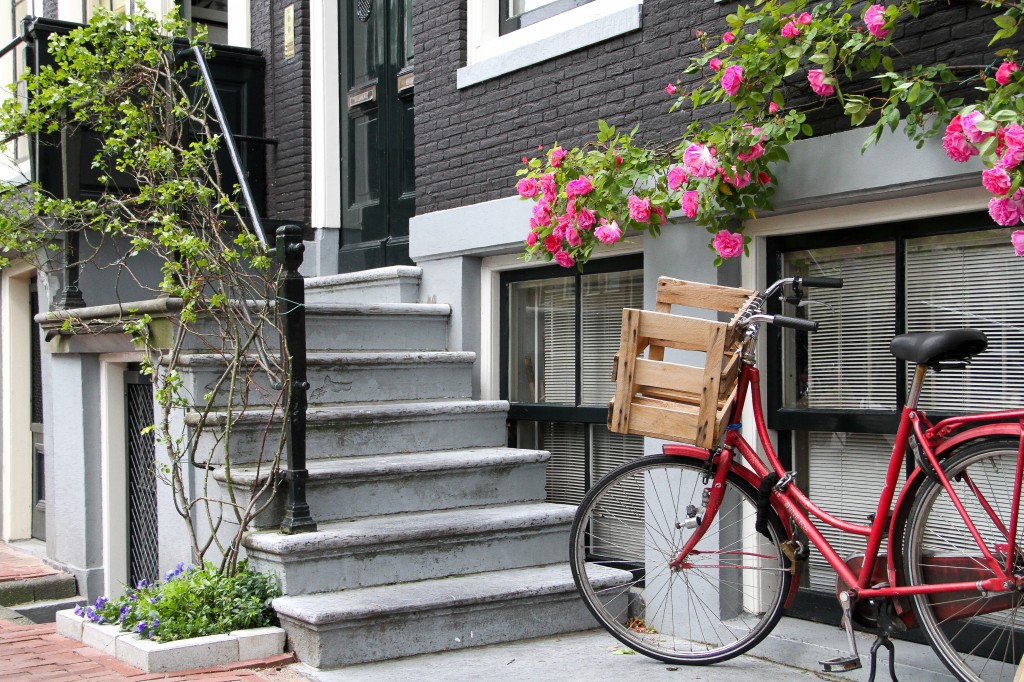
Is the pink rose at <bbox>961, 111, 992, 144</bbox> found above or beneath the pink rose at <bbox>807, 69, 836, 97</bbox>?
beneath

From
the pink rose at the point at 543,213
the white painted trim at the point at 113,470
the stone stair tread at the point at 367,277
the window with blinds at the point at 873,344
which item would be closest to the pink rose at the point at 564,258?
the pink rose at the point at 543,213

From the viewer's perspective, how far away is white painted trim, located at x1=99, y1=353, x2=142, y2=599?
6.54 metres

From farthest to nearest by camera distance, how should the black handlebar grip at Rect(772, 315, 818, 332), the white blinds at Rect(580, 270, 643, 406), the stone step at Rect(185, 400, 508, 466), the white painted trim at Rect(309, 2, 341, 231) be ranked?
the white painted trim at Rect(309, 2, 341, 231) < the white blinds at Rect(580, 270, 643, 406) < the stone step at Rect(185, 400, 508, 466) < the black handlebar grip at Rect(772, 315, 818, 332)

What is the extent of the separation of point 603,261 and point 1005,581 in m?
2.71

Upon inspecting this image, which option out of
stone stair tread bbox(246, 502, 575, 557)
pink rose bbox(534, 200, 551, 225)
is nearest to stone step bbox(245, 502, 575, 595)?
stone stair tread bbox(246, 502, 575, 557)

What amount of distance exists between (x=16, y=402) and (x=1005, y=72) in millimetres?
7581

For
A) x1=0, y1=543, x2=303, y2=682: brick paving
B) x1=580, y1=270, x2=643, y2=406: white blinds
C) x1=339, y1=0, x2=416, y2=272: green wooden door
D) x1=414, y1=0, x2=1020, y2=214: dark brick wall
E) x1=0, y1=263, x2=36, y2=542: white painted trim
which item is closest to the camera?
x1=414, y1=0, x2=1020, y2=214: dark brick wall

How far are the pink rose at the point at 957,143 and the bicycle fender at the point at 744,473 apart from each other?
127 cm

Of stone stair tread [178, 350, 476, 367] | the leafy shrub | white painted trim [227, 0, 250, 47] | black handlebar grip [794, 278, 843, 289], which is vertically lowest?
the leafy shrub

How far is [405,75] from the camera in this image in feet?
24.3

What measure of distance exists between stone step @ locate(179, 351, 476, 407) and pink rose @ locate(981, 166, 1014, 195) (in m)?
3.04

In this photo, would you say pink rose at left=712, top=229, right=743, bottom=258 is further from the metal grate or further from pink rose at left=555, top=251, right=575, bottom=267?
the metal grate

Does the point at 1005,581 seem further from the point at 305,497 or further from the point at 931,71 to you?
the point at 305,497

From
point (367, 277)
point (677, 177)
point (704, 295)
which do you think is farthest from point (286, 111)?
A: point (704, 295)
